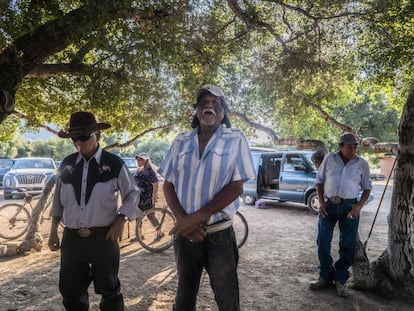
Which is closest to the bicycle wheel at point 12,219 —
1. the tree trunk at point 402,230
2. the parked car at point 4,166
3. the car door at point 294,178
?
the tree trunk at point 402,230

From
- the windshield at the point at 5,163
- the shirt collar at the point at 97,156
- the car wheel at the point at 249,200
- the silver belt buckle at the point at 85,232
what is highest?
the shirt collar at the point at 97,156

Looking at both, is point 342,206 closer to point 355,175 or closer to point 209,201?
point 355,175

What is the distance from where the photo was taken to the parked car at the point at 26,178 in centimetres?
1407

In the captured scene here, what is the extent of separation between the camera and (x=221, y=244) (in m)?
2.26

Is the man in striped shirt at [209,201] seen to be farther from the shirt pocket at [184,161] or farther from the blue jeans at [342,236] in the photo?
the blue jeans at [342,236]

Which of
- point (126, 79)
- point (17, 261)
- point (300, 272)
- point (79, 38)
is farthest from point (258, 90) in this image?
point (17, 261)

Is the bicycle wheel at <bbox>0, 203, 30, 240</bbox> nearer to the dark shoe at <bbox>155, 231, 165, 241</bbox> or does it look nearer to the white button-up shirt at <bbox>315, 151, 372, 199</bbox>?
the dark shoe at <bbox>155, 231, 165, 241</bbox>

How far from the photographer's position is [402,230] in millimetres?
3963

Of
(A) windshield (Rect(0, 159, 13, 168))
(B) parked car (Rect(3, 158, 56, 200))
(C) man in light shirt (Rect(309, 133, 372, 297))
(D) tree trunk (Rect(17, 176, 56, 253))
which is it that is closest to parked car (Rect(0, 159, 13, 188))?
(A) windshield (Rect(0, 159, 13, 168))

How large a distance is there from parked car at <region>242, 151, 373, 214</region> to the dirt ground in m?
3.90

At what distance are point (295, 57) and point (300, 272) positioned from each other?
390 centimetres

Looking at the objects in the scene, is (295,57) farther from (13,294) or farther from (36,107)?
(13,294)

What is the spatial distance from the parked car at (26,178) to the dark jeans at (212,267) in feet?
43.4

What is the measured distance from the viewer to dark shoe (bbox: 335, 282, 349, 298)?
13.0ft
